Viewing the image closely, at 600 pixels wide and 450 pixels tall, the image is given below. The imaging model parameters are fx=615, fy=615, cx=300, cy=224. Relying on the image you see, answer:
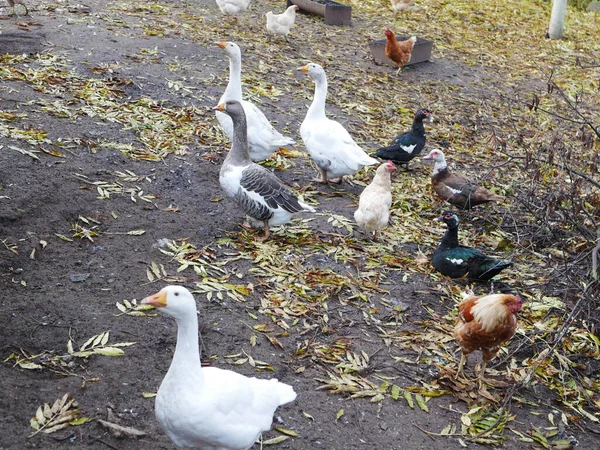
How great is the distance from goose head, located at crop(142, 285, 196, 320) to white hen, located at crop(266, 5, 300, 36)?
30.4 ft

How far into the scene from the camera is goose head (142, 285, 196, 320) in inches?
136

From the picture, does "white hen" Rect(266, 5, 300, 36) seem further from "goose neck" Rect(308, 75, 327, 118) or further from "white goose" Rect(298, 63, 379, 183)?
"white goose" Rect(298, 63, 379, 183)

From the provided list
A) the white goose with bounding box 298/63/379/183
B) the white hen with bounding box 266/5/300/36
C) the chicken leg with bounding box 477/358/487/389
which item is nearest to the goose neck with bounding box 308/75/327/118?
the white goose with bounding box 298/63/379/183

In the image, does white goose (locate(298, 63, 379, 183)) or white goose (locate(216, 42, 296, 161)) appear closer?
white goose (locate(216, 42, 296, 161))

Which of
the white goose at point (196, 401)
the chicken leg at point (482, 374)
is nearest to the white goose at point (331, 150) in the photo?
the chicken leg at point (482, 374)

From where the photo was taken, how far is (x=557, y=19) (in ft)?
50.5

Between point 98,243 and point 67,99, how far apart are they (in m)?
3.28

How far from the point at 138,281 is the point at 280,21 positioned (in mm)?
7897

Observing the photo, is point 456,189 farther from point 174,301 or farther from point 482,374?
point 174,301

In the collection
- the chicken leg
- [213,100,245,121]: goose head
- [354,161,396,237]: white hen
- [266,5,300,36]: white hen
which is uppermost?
[213,100,245,121]: goose head

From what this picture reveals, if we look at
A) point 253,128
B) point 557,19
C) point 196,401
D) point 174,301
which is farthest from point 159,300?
point 557,19

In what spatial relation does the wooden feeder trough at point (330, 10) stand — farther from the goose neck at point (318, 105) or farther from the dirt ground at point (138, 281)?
the goose neck at point (318, 105)

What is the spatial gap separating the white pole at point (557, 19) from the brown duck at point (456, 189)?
9.87m

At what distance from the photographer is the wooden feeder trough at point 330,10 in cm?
1386
